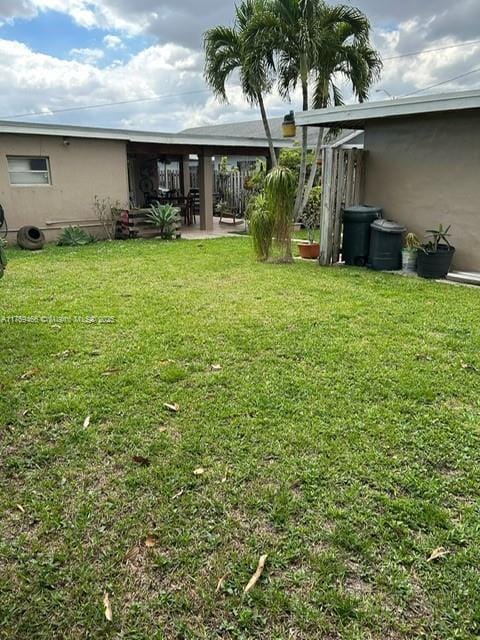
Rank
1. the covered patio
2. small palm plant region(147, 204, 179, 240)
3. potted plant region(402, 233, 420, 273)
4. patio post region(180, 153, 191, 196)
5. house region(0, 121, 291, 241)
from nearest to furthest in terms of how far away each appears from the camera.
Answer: potted plant region(402, 233, 420, 273) → house region(0, 121, 291, 241) → small palm plant region(147, 204, 179, 240) → the covered patio → patio post region(180, 153, 191, 196)

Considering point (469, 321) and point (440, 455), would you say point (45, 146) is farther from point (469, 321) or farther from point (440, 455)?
point (440, 455)

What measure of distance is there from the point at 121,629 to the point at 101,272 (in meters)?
6.58

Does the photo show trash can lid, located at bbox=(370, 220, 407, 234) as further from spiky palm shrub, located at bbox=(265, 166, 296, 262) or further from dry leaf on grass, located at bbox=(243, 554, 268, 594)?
dry leaf on grass, located at bbox=(243, 554, 268, 594)

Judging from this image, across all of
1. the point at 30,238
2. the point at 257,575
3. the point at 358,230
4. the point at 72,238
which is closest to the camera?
the point at 257,575

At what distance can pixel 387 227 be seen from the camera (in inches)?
294

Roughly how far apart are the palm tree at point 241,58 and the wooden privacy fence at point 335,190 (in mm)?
4547

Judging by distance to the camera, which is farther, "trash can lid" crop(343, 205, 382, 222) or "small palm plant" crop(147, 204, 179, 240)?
"small palm plant" crop(147, 204, 179, 240)

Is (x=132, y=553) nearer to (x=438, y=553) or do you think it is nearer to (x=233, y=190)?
(x=438, y=553)

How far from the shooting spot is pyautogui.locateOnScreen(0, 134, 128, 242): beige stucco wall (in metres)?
10.8

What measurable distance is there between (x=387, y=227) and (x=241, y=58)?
708cm

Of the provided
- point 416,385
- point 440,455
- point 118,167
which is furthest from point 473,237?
point 118,167

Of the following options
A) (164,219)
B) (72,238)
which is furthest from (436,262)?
(72,238)

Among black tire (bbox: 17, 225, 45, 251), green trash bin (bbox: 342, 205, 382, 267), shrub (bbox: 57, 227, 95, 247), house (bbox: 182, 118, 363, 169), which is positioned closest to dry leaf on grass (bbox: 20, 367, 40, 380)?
green trash bin (bbox: 342, 205, 382, 267)

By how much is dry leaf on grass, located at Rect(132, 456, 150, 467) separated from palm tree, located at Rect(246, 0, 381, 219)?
8610 millimetres
